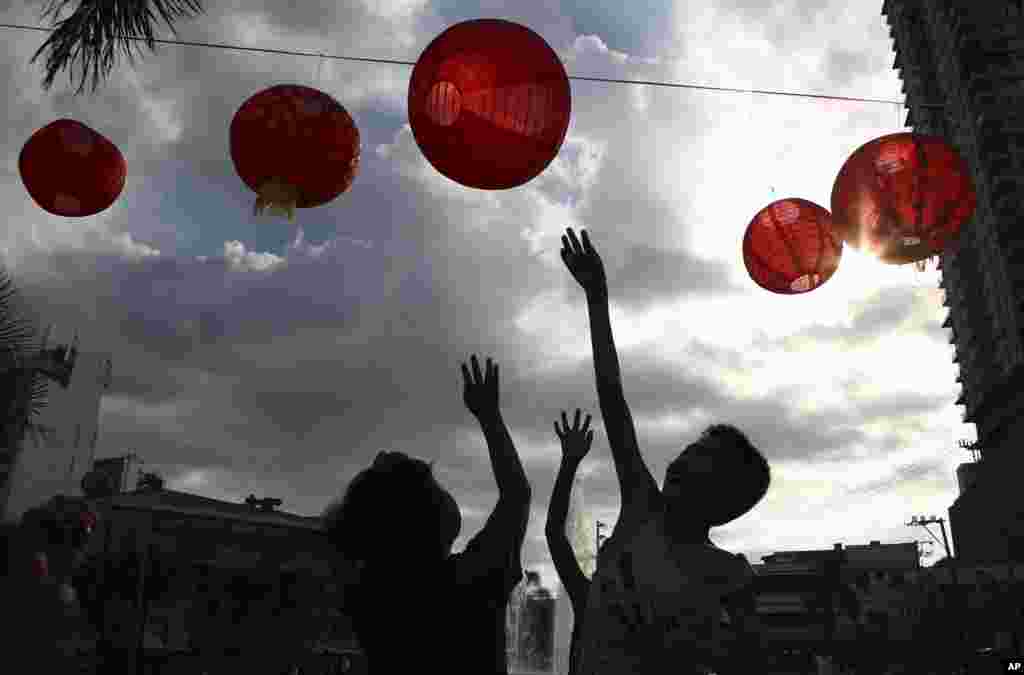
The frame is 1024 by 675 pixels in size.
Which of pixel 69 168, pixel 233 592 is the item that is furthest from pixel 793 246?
pixel 233 592

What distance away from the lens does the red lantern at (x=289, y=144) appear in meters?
3.76

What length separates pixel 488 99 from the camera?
2959 mm

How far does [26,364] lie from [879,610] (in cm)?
4343

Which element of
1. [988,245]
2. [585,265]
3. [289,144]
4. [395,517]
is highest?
[988,245]

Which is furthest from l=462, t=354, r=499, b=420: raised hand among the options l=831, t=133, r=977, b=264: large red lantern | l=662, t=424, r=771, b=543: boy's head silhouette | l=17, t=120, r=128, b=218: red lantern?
l=17, t=120, r=128, b=218: red lantern

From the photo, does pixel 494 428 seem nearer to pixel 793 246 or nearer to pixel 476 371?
pixel 476 371

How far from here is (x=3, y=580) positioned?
4191mm

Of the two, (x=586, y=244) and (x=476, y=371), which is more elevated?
(x=586, y=244)

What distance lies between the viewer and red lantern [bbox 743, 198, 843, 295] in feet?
14.4

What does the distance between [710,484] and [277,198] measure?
2.69m

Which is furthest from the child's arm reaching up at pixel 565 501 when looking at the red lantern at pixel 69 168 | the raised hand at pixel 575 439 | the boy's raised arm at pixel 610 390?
the red lantern at pixel 69 168

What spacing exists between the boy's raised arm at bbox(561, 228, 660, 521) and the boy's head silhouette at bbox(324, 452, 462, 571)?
48cm

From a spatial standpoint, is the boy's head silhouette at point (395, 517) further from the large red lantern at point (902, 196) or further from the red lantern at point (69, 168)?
the red lantern at point (69, 168)

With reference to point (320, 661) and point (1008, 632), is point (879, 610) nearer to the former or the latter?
point (1008, 632)
